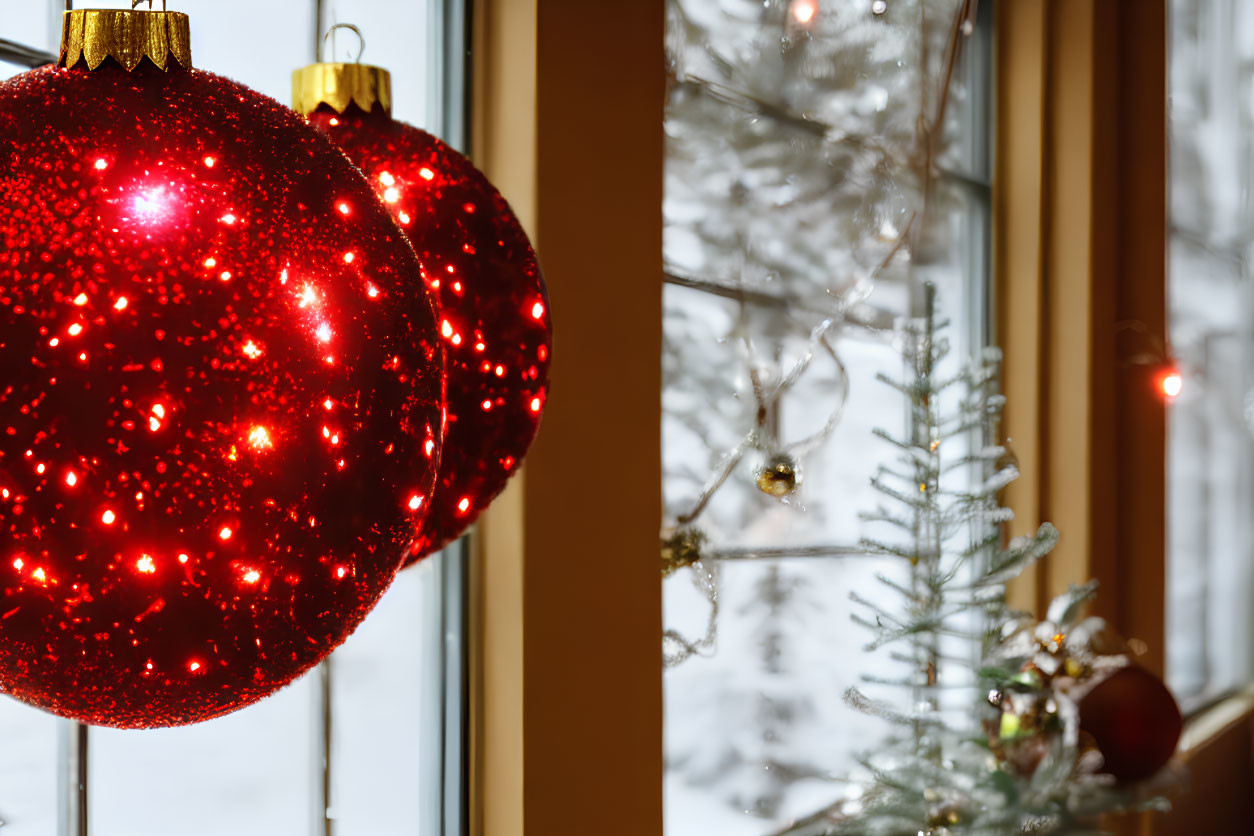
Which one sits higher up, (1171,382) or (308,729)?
(1171,382)

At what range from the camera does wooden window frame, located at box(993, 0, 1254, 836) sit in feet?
8.43

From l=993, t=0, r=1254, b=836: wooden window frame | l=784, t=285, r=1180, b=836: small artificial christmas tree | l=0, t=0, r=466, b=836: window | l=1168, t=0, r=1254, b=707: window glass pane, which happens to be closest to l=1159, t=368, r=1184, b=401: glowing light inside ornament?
l=993, t=0, r=1254, b=836: wooden window frame

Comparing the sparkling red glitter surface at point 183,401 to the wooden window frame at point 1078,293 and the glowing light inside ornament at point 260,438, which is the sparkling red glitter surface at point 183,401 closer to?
the glowing light inside ornament at point 260,438

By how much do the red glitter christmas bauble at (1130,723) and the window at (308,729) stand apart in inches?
39.7

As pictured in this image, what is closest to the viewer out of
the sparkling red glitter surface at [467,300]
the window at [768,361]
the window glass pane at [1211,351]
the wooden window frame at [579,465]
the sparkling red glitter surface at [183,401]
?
the sparkling red glitter surface at [183,401]

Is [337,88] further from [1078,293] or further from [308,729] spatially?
[1078,293]

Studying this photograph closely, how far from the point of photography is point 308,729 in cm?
109

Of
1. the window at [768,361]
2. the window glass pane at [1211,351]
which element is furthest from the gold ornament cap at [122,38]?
the window glass pane at [1211,351]

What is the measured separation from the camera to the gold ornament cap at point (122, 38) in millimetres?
270

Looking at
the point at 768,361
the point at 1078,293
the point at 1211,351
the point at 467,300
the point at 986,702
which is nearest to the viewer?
the point at 467,300

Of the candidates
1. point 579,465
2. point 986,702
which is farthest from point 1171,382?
point 579,465

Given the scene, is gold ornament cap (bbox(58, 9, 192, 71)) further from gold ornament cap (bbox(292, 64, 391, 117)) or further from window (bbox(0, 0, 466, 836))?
window (bbox(0, 0, 466, 836))

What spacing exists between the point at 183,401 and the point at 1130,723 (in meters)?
1.71

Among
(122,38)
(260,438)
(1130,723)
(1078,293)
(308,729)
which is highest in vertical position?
(1078,293)
